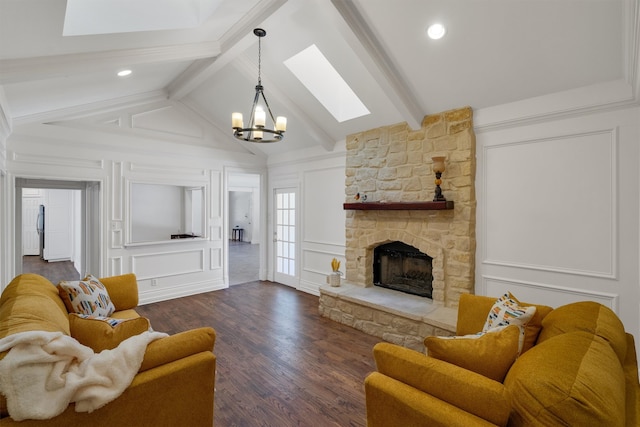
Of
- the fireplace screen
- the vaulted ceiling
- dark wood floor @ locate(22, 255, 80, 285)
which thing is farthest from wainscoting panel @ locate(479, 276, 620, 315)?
dark wood floor @ locate(22, 255, 80, 285)

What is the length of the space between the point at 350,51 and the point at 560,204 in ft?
8.73

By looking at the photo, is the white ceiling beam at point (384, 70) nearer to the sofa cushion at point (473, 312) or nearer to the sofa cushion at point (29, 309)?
the sofa cushion at point (473, 312)

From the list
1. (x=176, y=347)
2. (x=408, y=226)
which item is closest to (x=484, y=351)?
(x=176, y=347)

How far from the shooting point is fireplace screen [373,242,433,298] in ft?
13.6

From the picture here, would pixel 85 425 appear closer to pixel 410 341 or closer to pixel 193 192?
pixel 410 341

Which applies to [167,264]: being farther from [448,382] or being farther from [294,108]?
[448,382]

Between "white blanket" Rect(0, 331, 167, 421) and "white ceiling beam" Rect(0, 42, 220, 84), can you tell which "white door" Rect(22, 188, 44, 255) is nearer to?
"white ceiling beam" Rect(0, 42, 220, 84)

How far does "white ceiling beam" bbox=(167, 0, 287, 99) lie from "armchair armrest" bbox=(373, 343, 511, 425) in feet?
10.2

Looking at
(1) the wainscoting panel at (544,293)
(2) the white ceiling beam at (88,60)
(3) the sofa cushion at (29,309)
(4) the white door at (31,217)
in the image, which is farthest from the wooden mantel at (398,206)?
(4) the white door at (31,217)

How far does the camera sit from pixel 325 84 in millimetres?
4453

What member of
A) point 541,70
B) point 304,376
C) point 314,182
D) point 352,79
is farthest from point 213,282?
point 541,70

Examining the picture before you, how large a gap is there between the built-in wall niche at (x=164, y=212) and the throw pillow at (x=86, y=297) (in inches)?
120

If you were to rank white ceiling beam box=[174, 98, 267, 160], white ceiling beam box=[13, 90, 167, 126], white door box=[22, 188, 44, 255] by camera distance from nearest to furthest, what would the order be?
white ceiling beam box=[13, 90, 167, 126] < white ceiling beam box=[174, 98, 267, 160] < white door box=[22, 188, 44, 255]

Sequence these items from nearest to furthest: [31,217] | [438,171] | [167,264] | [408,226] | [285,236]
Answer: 1. [438,171]
2. [408,226]
3. [167,264]
4. [285,236]
5. [31,217]
